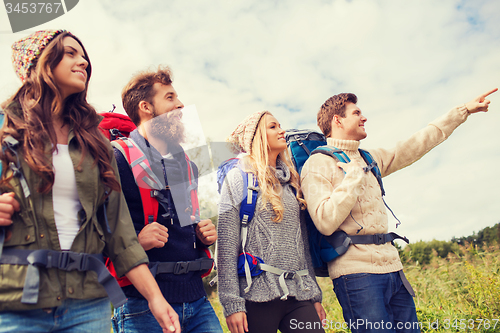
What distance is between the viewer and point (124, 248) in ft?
6.44

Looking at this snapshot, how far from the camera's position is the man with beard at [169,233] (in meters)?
2.35

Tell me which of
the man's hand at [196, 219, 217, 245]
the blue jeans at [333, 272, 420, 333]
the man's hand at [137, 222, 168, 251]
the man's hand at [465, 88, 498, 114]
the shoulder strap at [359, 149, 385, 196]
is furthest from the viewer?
A: the man's hand at [465, 88, 498, 114]

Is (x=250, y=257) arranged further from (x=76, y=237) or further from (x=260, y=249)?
(x=76, y=237)

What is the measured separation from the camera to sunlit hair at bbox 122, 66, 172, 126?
311 centimetres

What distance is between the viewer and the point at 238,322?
9.00ft

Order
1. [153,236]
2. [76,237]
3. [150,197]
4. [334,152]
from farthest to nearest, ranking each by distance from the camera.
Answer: [334,152], [150,197], [153,236], [76,237]

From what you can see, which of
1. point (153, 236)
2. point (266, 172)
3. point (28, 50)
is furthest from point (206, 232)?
point (28, 50)

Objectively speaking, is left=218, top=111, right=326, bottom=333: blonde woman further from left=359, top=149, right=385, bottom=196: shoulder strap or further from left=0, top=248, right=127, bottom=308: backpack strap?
left=0, top=248, right=127, bottom=308: backpack strap

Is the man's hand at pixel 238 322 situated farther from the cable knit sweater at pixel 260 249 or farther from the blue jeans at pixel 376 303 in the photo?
the blue jeans at pixel 376 303

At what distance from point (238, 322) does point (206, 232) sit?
2.39ft

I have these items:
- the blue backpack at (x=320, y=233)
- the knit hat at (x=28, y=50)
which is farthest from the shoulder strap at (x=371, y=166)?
the knit hat at (x=28, y=50)

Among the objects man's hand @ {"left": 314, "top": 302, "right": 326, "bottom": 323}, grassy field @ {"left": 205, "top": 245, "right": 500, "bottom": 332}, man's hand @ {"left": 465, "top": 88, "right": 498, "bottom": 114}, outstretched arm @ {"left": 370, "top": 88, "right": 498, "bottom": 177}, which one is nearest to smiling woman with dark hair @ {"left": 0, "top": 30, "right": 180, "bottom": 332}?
man's hand @ {"left": 314, "top": 302, "right": 326, "bottom": 323}

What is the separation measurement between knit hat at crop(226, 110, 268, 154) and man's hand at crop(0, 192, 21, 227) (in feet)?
7.58

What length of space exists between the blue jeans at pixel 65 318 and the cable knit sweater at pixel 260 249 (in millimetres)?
1124
